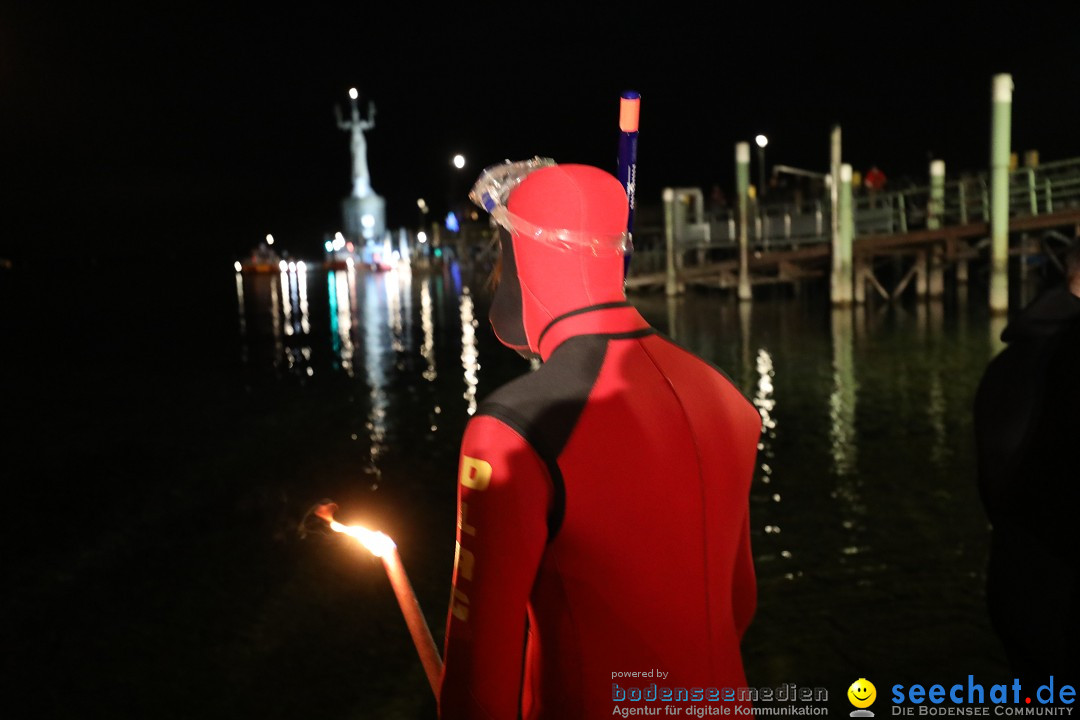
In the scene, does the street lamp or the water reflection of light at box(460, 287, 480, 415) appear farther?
the street lamp

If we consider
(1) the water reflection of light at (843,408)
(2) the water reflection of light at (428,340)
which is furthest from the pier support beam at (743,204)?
(2) the water reflection of light at (428,340)

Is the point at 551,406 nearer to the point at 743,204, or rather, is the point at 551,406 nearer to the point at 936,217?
the point at 743,204

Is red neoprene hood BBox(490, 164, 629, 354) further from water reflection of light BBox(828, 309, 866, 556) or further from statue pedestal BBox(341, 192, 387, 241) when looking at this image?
statue pedestal BBox(341, 192, 387, 241)

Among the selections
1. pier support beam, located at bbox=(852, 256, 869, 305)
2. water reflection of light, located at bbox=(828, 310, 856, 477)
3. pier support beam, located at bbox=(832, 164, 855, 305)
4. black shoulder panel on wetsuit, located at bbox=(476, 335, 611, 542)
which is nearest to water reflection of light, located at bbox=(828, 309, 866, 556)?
water reflection of light, located at bbox=(828, 310, 856, 477)

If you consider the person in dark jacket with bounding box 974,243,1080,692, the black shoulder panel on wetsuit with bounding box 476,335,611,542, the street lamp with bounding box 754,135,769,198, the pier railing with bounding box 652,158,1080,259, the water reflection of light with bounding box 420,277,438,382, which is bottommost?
the water reflection of light with bounding box 420,277,438,382

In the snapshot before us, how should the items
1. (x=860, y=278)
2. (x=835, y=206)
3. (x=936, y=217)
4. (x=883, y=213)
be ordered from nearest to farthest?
(x=835, y=206)
(x=936, y=217)
(x=860, y=278)
(x=883, y=213)

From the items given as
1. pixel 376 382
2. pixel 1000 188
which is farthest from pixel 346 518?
pixel 1000 188

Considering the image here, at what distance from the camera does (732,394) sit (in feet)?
6.73

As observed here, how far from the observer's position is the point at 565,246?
77.0 inches

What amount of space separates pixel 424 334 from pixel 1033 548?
22826mm

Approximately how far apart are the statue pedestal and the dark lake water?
76133mm

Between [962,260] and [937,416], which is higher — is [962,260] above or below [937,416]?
above

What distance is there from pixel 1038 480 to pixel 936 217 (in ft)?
88.0

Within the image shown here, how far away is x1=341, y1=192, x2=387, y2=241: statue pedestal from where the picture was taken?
93688 millimetres
